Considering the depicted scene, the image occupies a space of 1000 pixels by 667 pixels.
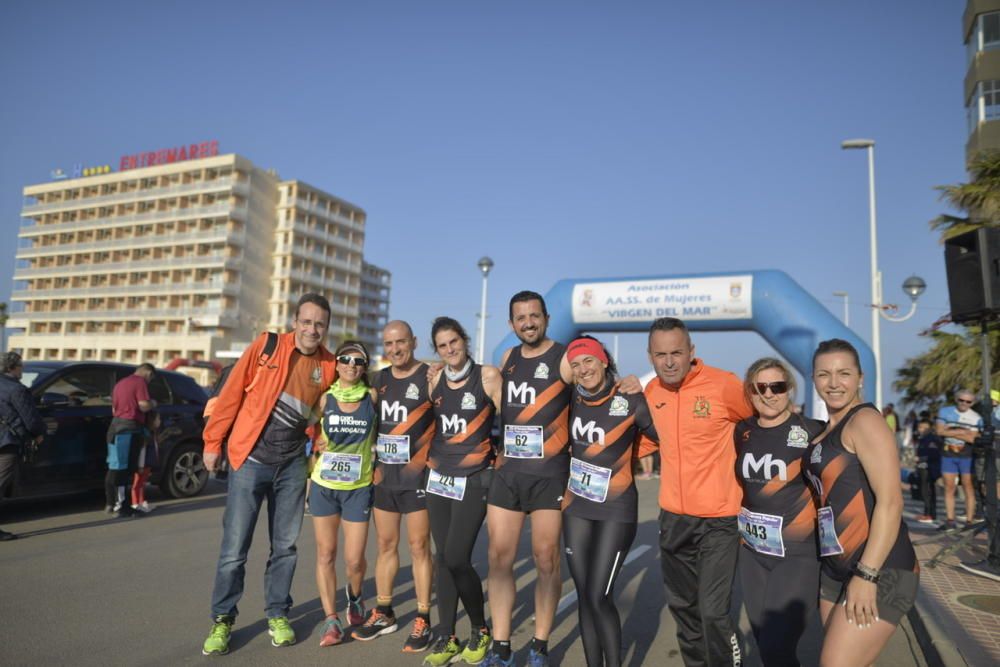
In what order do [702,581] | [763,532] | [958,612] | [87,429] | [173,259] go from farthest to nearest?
1. [173,259]
2. [87,429]
3. [958,612]
4. [702,581]
5. [763,532]

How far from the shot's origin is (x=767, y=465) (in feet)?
11.2

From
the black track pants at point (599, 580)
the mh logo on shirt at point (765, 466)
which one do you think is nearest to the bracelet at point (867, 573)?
the mh logo on shirt at point (765, 466)

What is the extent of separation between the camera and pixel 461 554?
14.3 feet

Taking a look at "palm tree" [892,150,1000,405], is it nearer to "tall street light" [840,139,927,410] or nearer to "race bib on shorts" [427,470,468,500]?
"tall street light" [840,139,927,410]

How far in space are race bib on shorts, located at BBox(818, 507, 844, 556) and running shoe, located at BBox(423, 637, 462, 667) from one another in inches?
94.0

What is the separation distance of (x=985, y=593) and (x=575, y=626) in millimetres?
3920

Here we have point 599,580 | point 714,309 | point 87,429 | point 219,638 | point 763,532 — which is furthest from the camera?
point 714,309

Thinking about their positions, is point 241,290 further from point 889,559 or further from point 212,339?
point 889,559

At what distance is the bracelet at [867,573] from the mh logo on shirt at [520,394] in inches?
82.3

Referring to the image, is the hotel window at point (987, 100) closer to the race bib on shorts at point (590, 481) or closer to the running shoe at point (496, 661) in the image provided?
the race bib on shorts at point (590, 481)

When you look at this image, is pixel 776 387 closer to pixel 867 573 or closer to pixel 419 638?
pixel 867 573

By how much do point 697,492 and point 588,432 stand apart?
72 cm

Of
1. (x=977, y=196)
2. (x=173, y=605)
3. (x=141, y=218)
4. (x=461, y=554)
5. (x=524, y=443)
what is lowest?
(x=173, y=605)

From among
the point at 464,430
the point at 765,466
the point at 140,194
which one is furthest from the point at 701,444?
the point at 140,194
